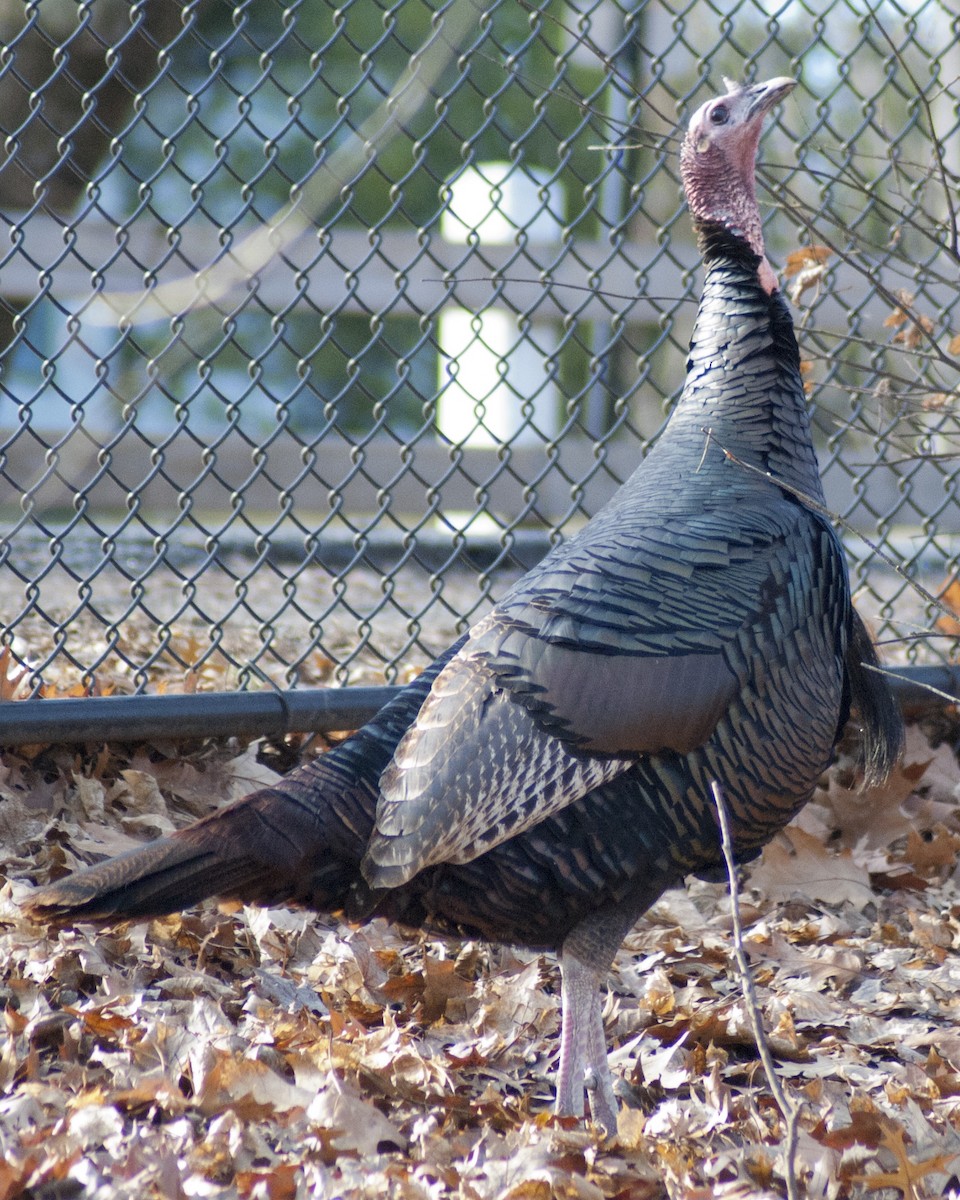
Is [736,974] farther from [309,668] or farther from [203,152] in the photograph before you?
[203,152]

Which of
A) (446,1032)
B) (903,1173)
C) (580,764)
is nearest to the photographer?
(903,1173)

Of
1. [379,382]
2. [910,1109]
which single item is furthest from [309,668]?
[379,382]

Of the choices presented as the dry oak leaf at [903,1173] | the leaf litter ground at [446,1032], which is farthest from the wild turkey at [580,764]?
the dry oak leaf at [903,1173]

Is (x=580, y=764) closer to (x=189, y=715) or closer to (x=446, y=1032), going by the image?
(x=446, y=1032)

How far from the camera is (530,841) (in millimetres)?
2408

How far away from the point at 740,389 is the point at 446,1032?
151 cm

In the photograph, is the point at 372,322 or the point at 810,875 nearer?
the point at 810,875

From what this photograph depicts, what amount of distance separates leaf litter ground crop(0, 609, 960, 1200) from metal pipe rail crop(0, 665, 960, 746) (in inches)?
5.3

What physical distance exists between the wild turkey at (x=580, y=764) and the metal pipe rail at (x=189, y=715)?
83 centimetres

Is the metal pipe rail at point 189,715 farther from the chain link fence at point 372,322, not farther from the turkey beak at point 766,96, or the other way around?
the turkey beak at point 766,96

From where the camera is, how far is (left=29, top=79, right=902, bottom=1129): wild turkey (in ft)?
7.75

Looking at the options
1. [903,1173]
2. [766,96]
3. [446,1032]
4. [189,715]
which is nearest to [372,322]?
[189,715]

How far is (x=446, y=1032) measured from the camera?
2.78 meters

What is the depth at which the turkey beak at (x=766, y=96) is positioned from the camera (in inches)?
116
